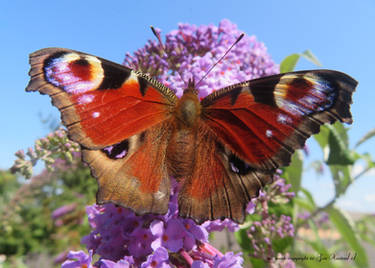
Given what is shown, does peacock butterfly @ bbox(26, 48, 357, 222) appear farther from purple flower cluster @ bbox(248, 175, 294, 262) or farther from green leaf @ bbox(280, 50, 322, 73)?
green leaf @ bbox(280, 50, 322, 73)

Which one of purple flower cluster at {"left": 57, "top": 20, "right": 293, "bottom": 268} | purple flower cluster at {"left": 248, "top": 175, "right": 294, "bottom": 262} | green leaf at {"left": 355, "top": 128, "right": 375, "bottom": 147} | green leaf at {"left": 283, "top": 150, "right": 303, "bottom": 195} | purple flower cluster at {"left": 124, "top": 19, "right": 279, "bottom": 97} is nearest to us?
purple flower cluster at {"left": 57, "top": 20, "right": 293, "bottom": 268}

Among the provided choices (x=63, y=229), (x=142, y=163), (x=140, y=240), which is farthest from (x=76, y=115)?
(x=63, y=229)

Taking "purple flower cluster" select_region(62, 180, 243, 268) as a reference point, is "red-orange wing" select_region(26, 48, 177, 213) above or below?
above

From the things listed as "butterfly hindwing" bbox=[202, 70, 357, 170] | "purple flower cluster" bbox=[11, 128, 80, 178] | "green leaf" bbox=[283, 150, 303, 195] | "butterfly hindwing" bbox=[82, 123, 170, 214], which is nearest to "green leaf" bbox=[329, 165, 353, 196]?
"green leaf" bbox=[283, 150, 303, 195]

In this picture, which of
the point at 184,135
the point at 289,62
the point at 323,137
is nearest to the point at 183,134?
the point at 184,135

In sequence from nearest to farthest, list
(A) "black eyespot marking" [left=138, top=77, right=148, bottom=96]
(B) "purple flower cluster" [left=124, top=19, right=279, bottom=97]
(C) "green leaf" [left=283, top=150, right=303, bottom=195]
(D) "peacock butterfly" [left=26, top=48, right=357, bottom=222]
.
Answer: (D) "peacock butterfly" [left=26, top=48, right=357, bottom=222], (A) "black eyespot marking" [left=138, top=77, right=148, bottom=96], (B) "purple flower cluster" [left=124, top=19, right=279, bottom=97], (C) "green leaf" [left=283, top=150, right=303, bottom=195]

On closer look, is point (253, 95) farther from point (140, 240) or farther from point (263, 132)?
point (140, 240)

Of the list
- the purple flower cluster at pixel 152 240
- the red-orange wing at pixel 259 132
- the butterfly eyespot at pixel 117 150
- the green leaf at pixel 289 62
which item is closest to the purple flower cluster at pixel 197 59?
the green leaf at pixel 289 62

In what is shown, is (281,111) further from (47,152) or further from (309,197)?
(309,197)

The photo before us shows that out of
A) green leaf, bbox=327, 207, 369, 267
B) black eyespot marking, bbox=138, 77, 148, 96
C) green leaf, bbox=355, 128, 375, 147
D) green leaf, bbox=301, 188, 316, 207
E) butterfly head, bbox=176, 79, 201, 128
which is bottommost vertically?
green leaf, bbox=327, 207, 369, 267

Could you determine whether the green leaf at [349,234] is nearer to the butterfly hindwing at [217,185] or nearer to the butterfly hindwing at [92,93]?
the butterfly hindwing at [217,185]
